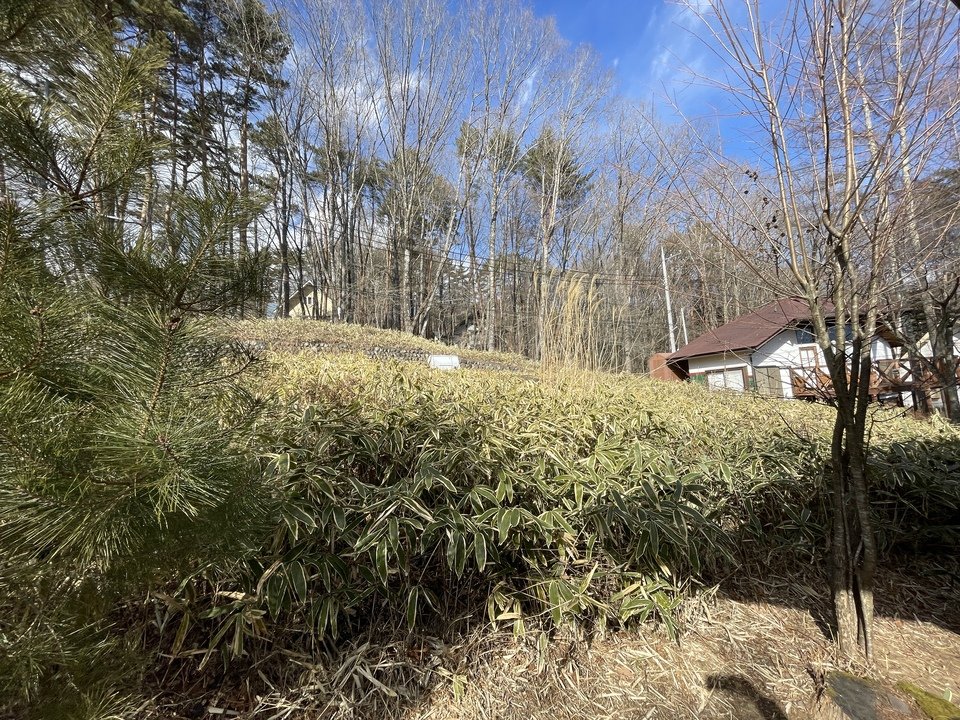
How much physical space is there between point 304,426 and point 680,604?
55.1 inches

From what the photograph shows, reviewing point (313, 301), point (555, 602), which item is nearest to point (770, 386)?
point (555, 602)

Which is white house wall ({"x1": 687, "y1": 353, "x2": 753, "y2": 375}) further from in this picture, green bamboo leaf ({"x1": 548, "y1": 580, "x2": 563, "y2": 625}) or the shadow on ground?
green bamboo leaf ({"x1": 548, "y1": 580, "x2": 563, "y2": 625})

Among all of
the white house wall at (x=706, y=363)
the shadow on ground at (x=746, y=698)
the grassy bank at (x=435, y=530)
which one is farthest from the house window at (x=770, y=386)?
the white house wall at (x=706, y=363)

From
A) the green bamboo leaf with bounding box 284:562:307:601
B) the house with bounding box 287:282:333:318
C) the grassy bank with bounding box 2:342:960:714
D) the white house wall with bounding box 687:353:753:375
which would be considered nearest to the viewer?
the grassy bank with bounding box 2:342:960:714

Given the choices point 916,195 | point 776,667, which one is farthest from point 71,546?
point 916,195

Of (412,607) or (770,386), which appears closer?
(412,607)

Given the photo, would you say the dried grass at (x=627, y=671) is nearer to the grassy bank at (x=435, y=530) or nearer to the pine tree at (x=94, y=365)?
the grassy bank at (x=435, y=530)

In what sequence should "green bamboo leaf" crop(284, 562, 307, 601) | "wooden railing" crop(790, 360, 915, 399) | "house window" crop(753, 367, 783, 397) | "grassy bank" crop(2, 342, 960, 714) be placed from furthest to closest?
1. "house window" crop(753, 367, 783, 397)
2. "wooden railing" crop(790, 360, 915, 399)
3. "green bamboo leaf" crop(284, 562, 307, 601)
4. "grassy bank" crop(2, 342, 960, 714)

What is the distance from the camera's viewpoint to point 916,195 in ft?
3.97

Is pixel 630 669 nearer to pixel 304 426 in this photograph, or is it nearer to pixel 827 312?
pixel 304 426

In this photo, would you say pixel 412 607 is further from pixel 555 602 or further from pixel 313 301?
pixel 313 301

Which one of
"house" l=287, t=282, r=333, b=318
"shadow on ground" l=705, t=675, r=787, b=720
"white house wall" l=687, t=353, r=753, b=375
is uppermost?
"house" l=287, t=282, r=333, b=318

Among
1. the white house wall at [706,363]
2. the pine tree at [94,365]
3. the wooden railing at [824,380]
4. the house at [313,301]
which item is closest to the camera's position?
the pine tree at [94,365]

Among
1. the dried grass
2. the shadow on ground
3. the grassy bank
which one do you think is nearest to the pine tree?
the grassy bank
